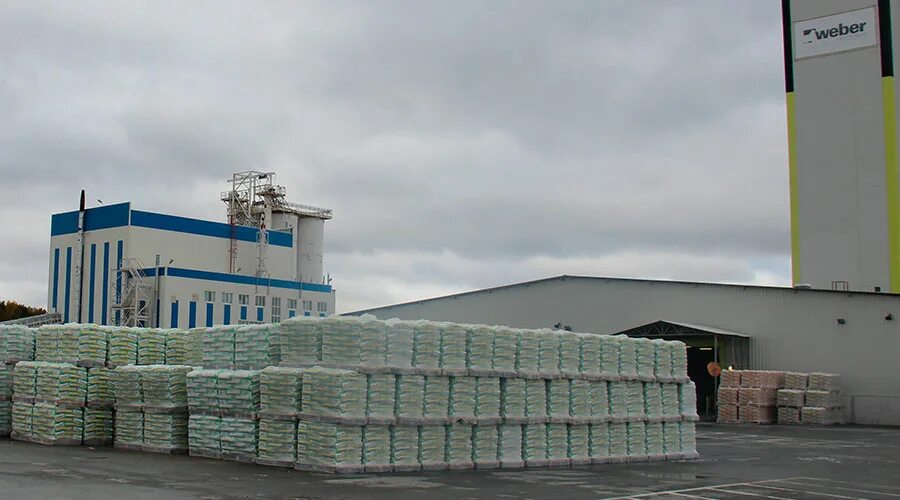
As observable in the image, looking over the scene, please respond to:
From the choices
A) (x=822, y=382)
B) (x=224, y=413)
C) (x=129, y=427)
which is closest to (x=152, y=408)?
(x=129, y=427)

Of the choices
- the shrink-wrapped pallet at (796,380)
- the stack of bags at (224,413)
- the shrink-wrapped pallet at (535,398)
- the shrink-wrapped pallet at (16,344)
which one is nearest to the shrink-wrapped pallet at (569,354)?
the shrink-wrapped pallet at (535,398)

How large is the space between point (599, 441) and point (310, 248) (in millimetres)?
53759

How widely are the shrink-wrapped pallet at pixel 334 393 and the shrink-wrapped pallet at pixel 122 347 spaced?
6.33 m

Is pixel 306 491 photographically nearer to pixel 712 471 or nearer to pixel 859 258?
pixel 712 471

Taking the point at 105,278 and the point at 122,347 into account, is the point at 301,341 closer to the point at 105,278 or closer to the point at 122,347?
the point at 122,347

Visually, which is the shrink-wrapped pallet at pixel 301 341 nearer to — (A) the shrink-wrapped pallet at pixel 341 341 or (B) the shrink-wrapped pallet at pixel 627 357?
(A) the shrink-wrapped pallet at pixel 341 341

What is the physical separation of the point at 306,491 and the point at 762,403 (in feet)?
87.6

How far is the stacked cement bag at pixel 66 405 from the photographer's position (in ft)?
59.9

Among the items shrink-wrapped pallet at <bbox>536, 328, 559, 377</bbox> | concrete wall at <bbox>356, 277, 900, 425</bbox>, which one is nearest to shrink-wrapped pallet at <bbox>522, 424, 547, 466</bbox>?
shrink-wrapped pallet at <bbox>536, 328, 559, 377</bbox>

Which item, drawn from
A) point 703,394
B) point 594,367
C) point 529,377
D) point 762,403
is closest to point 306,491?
point 529,377

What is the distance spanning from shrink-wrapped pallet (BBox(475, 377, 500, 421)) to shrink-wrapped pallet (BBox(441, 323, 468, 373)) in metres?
0.50

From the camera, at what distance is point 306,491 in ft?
39.8

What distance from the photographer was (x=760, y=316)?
37.2 m

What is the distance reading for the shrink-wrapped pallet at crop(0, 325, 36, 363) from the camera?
19859 mm
